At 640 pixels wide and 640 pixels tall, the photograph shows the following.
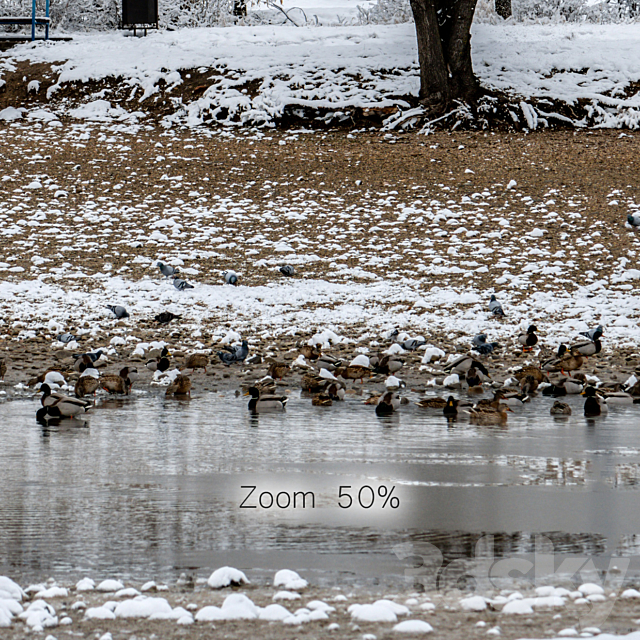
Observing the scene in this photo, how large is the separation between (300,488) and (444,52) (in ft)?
43.2

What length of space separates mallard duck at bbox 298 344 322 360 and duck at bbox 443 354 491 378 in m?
1.18

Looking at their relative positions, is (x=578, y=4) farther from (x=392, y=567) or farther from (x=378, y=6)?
(x=392, y=567)

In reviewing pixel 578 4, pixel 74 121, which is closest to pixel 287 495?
pixel 74 121

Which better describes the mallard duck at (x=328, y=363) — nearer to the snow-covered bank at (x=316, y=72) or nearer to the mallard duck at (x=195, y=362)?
the mallard duck at (x=195, y=362)

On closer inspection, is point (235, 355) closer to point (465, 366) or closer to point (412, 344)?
point (412, 344)

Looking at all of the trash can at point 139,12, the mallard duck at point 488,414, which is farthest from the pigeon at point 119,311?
the trash can at point 139,12

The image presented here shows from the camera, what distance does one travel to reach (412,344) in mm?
7773

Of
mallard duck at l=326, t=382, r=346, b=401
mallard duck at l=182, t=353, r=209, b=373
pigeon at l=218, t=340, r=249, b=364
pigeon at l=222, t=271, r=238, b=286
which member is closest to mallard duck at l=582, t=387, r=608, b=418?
mallard duck at l=326, t=382, r=346, b=401

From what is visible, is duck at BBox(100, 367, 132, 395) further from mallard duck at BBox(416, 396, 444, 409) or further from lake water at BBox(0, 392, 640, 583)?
mallard duck at BBox(416, 396, 444, 409)

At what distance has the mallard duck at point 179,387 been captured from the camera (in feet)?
21.8

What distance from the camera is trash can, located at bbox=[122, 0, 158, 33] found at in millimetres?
19781

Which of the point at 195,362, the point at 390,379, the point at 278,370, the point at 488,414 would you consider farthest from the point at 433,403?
the point at 195,362

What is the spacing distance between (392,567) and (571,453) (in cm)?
211

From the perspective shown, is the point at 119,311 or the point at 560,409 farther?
the point at 119,311
